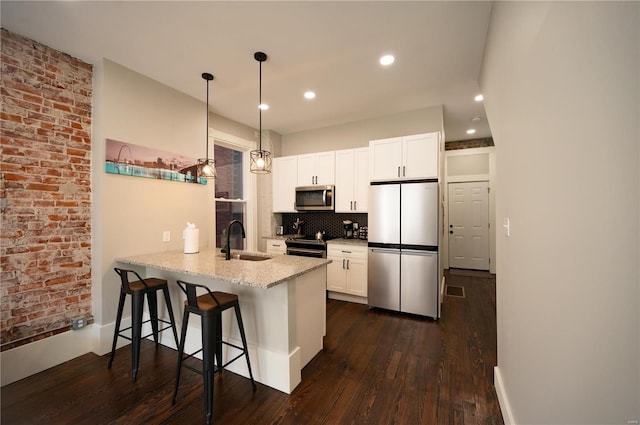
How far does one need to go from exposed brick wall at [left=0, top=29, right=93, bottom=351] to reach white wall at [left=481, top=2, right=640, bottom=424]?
357 centimetres

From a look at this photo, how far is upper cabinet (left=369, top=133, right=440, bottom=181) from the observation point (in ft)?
10.9

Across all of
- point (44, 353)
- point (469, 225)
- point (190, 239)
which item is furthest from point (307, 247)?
point (469, 225)

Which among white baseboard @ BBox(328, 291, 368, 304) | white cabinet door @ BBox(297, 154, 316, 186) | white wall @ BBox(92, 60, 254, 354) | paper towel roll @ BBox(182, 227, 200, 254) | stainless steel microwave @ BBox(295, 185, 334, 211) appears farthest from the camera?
white cabinet door @ BBox(297, 154, 316, 186)

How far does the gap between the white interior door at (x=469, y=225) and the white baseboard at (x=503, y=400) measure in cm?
425

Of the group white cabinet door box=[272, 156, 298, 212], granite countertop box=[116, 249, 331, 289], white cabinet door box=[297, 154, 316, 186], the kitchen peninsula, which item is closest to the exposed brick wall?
granite countertop box=[116, 249, 331, 289]

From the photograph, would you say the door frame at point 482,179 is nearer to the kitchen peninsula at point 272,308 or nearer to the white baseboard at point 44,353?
the kitchen peninsula at point 272,308

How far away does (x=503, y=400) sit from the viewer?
172 cm

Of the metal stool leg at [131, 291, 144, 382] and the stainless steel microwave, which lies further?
the stainless steel microwave

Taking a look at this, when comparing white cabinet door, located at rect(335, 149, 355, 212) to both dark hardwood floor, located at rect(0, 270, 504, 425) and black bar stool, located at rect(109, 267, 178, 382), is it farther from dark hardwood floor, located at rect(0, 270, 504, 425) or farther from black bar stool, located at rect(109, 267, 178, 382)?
black bar stool, located at rect(109, 267, 178, 382)

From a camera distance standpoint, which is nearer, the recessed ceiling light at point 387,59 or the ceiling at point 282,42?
the ceiling at point 282,42

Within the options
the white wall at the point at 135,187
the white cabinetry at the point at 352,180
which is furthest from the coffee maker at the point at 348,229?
the white wall at the point at 135,187

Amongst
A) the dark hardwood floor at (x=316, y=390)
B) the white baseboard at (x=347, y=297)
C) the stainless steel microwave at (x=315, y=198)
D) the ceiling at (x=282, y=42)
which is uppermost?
the ceiling at (x=282, y=42)

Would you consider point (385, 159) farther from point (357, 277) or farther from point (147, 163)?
point (147, 163)

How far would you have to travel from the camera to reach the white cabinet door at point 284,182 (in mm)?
4609
